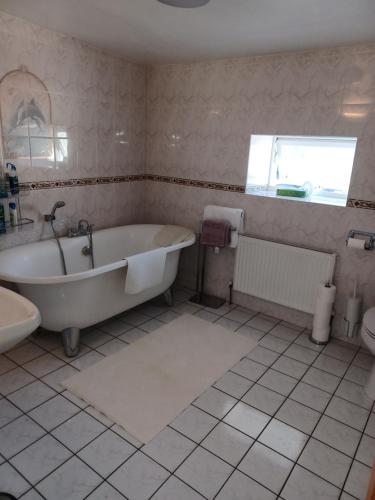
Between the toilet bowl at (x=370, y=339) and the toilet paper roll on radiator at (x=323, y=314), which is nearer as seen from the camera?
the toilet bowl at (x=370, y=339)

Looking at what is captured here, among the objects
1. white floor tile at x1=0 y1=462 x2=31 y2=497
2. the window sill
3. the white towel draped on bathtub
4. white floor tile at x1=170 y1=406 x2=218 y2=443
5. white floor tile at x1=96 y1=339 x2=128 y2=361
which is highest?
the window sill

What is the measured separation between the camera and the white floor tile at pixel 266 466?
169cm

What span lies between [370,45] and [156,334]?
260 cm

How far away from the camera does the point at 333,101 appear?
270cm

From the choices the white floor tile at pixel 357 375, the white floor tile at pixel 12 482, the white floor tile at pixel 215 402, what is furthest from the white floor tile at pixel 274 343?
the white floor tile at pixel 12 482

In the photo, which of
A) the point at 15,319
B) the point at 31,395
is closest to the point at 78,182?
the point at 31,395

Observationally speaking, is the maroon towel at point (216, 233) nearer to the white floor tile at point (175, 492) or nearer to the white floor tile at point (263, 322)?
the white floor tile at point (263, 322)

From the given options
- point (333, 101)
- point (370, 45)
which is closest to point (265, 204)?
point (333, 101)

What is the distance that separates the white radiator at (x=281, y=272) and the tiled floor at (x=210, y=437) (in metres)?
0.54

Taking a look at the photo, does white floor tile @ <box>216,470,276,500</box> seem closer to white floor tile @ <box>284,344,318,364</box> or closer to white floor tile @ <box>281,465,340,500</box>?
white floor tile @ <box>281,465,340,500</box>

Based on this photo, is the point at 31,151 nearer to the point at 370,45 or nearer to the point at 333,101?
the point at 333,101

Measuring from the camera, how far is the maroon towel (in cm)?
327

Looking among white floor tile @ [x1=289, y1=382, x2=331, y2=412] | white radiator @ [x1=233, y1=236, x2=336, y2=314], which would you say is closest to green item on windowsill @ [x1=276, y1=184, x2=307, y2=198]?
white radiator @ [x1=233, y1=236, x2=336, y2=314]

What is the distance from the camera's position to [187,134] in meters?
3.54
